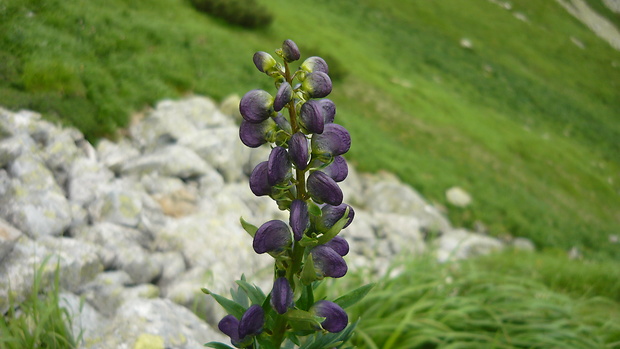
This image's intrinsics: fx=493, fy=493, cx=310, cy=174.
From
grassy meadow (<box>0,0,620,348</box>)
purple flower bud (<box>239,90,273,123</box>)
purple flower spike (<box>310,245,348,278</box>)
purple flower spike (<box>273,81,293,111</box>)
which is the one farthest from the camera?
grassy meadow (<box>0,0,620,348</box>)

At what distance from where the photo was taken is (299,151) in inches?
77.1

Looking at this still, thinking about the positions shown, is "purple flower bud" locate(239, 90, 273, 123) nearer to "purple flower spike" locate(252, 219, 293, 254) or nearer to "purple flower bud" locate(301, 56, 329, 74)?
"purple flower bud" locate(301, 56, 329, 74)

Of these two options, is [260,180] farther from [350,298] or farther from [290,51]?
[350,298]

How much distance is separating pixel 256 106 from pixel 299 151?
0.86 ft

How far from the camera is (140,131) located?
24.8 feet

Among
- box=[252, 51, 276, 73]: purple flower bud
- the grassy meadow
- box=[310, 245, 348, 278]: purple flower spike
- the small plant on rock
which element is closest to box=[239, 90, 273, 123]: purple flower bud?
the small plant on rock

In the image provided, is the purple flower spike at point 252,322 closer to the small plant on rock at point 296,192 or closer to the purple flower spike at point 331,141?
the small plant on rock at point 296,192

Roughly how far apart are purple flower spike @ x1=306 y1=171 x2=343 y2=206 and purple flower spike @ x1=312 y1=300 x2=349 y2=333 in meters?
0.47

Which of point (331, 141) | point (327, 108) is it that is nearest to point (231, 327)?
point (331, 141)

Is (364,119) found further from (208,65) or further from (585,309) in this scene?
(585,309)

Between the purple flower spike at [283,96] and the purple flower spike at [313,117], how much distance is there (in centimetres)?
9

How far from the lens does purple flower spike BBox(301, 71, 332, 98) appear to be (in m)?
2.03

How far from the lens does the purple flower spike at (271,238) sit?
82.4 inches

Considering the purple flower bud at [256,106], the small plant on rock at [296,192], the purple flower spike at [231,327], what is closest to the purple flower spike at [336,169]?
the small plant on rock at [296,192]
